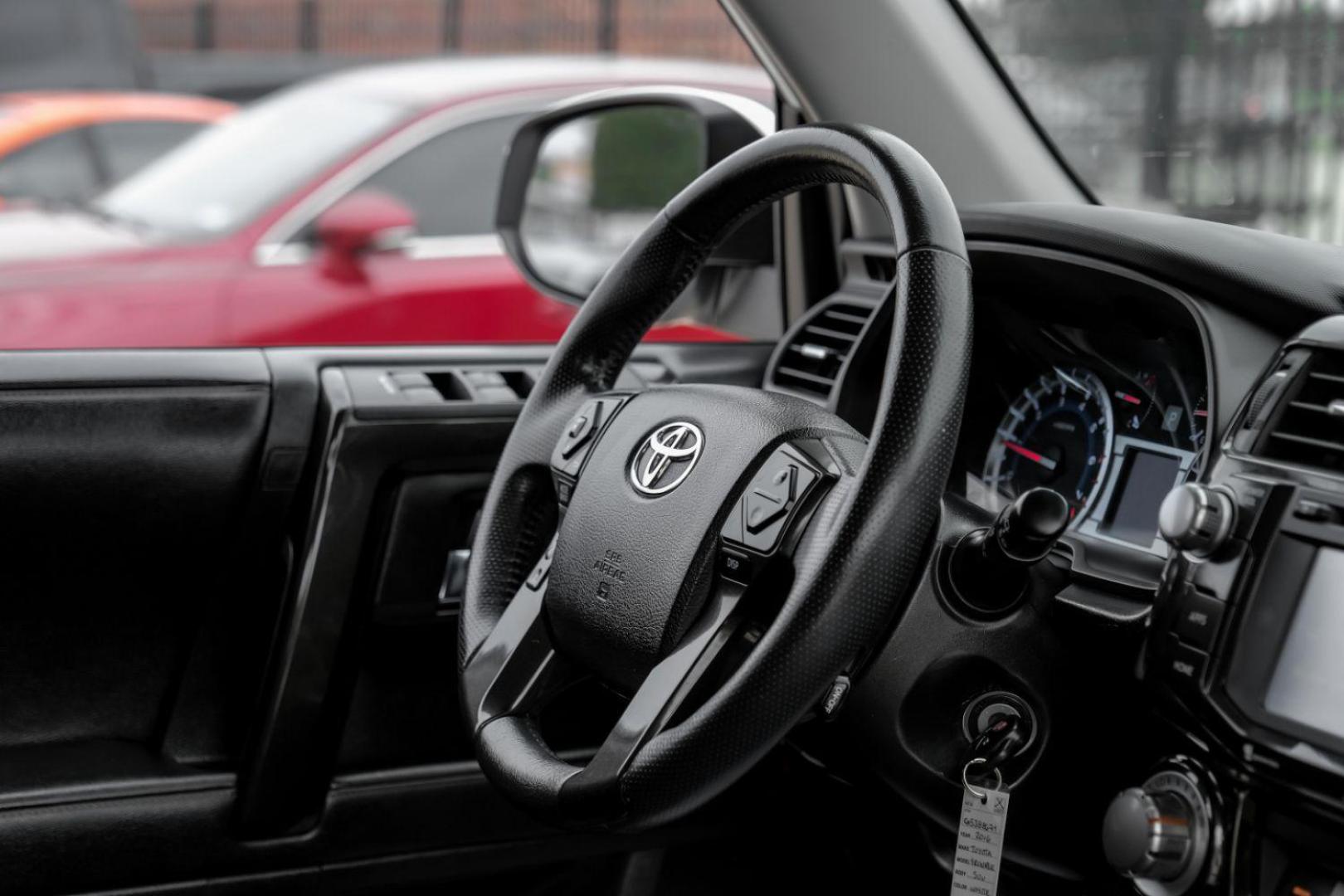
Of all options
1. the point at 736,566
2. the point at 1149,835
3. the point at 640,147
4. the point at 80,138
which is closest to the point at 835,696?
the point at 736,566

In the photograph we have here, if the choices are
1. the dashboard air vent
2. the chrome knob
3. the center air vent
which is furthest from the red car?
the chrome knob

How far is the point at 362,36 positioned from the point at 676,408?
39.4ft

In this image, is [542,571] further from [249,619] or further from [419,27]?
[419,27]

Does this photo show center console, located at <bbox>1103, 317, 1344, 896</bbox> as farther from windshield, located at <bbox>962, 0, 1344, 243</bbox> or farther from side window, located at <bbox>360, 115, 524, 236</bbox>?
side window, located at <bbox>360, 115, 524, 236</bbox>

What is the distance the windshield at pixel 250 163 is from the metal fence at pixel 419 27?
18.0ft

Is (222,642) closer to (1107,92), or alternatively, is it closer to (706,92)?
(706,92)

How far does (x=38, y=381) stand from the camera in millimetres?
1704

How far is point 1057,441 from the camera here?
1.45 m

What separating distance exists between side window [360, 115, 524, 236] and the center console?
2504 mm

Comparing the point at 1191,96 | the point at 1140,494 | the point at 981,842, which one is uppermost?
the point at 1191,96

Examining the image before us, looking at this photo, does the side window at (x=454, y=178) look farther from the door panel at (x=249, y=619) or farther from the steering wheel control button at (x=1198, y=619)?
the steering wheel control button at (x=1198, y=619)

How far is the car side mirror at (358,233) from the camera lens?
3.31 metres

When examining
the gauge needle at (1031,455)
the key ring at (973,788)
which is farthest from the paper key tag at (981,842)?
the gauge needle at (1031,455)

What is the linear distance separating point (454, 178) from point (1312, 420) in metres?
2.70
